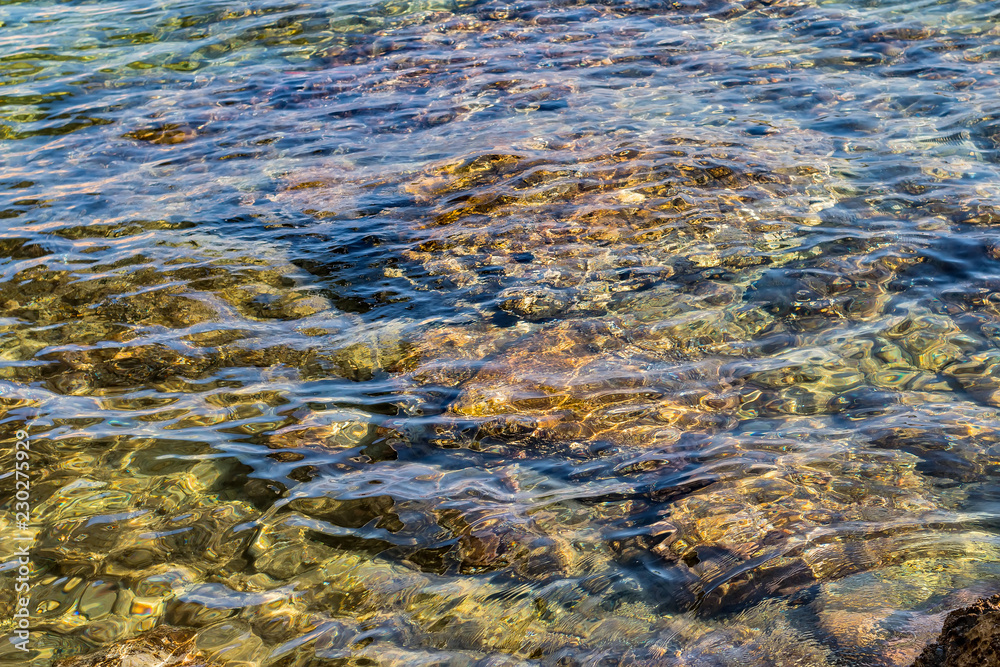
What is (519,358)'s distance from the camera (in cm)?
471

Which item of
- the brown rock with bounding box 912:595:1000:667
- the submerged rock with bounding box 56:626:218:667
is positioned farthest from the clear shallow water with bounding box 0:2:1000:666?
the brown rock with bounding box 912:595:1000:667

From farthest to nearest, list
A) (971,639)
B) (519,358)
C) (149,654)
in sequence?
(519,358) → (149,654) → (971,639)

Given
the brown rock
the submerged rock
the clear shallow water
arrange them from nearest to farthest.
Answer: the brown rock
the submerged rock
the clear shallow water

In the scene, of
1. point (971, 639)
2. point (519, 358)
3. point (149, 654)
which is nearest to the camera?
point (971, 639)

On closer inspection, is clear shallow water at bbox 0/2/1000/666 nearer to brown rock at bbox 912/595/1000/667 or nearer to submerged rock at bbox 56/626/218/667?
submerged rock at bbox 56/626/218/667

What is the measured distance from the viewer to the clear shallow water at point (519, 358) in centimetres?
321

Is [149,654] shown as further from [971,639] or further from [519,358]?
[971,639]

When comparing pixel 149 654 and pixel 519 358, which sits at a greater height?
pixel 519 358

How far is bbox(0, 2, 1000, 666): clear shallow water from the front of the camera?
126 inches

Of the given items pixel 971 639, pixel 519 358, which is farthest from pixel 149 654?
pixel 971 639

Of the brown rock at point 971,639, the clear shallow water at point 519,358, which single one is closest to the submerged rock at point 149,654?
the clear shallow water at point 519,358

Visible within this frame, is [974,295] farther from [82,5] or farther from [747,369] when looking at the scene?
[82,5]

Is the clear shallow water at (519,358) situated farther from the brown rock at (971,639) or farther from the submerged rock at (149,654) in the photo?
the brown rock at (971,639)

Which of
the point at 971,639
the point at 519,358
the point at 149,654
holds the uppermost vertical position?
the point at 971,639
